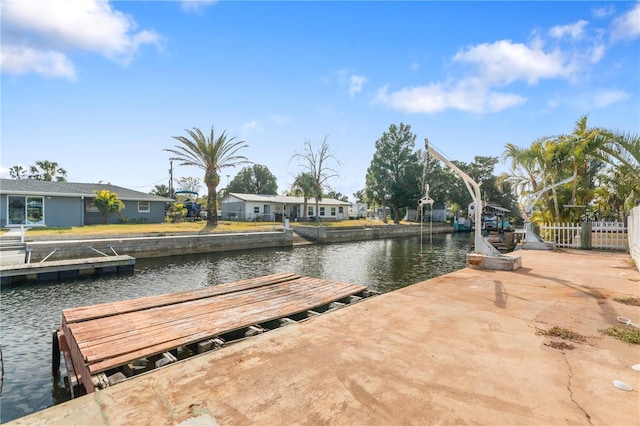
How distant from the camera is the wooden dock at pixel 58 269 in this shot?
1070 centimetres

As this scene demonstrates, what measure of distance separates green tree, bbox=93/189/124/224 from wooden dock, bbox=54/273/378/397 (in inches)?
799

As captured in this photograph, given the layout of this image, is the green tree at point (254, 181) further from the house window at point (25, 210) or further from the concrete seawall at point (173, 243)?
the house window at point (25, 210)

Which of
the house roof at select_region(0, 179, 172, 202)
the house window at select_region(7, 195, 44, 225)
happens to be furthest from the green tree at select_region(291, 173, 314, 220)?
the house window at select_region(7, 195, 44, 225)

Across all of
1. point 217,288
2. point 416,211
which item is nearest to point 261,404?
point 217,288

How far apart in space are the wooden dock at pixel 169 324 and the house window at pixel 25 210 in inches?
819

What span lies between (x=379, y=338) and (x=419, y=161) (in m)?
40.2

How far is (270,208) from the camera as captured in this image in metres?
37.7

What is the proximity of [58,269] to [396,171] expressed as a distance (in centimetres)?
3570

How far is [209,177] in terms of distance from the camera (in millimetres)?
26938

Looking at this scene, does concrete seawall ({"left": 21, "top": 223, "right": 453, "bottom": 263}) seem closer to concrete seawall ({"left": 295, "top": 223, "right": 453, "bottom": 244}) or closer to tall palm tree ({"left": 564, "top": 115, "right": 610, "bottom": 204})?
concrete seawall ({"left": 295, "top": 223, "right": 453, "bottom": 244})

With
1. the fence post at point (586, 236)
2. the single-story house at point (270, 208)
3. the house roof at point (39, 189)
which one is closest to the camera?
the fence post at point (586, 236)

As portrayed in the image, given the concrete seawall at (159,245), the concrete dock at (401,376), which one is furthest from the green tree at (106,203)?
the concrete dock at (401,376)

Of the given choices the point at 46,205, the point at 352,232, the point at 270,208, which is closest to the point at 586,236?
the point at 352,232

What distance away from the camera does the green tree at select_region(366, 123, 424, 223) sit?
40.1m
